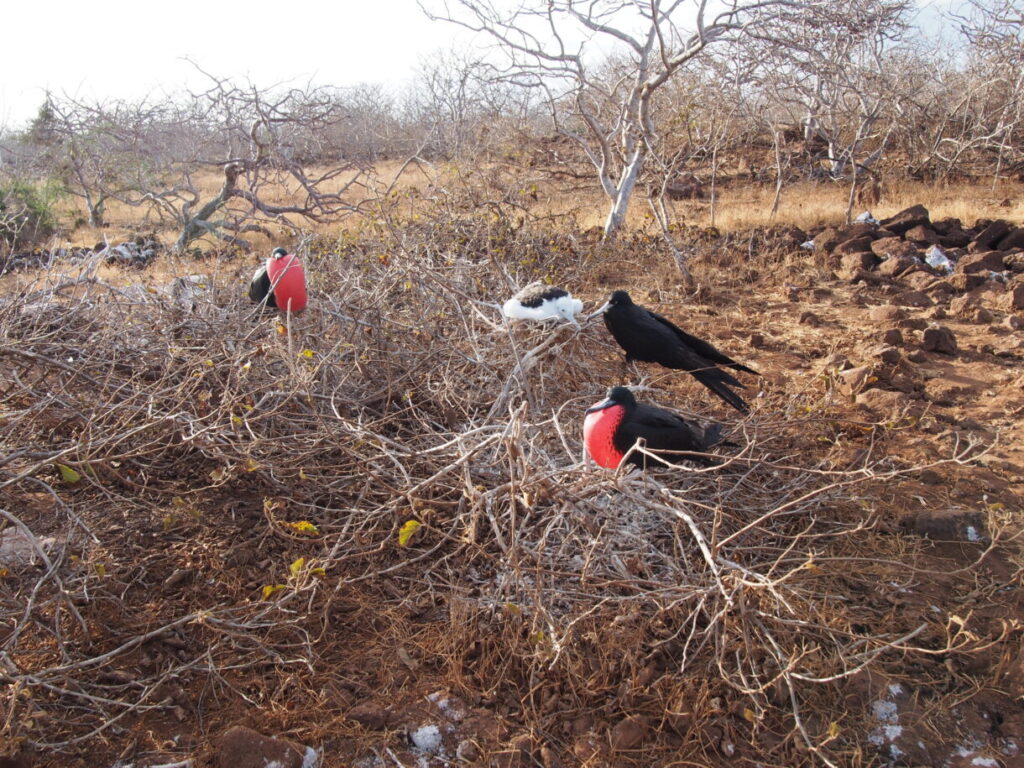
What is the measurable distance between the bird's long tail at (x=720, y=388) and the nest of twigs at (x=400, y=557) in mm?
181

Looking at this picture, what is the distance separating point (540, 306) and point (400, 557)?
1.05 m

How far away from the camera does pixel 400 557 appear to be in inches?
85.0

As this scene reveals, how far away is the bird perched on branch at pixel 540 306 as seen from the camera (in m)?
2.60

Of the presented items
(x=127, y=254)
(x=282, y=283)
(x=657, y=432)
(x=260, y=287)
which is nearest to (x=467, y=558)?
(x=657, y=432)

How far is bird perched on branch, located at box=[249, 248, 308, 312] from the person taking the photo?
2967 millimetres

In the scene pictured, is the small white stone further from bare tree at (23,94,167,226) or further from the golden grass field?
bare tree at (23,94,167,226)

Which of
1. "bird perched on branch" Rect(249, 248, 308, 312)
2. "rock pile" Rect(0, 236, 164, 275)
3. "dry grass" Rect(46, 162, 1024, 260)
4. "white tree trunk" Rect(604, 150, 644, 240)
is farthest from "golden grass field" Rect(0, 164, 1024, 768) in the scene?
"rock pile" Rect(0, 236, 164, 275)

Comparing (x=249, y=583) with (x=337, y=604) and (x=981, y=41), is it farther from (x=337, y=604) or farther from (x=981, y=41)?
(x=981, y=41)

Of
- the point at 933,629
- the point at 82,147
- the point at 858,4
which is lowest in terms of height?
the point at 933,629

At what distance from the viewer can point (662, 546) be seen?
2.18 meters

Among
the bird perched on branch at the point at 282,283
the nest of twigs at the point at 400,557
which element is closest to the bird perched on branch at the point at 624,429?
the nest of twigs at the point at 400,557

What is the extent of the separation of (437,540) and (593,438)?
24.2 inches

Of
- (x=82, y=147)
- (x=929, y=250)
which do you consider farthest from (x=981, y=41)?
(x=82, y=147)

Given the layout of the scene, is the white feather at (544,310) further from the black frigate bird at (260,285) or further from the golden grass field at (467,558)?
the black frigate bird at (260,285)
